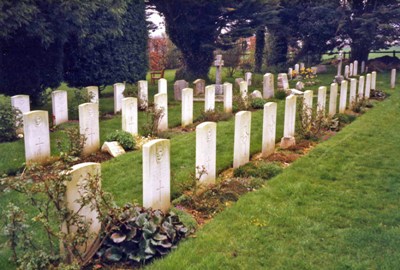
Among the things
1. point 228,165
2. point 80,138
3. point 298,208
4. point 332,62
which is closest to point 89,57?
point 80,138

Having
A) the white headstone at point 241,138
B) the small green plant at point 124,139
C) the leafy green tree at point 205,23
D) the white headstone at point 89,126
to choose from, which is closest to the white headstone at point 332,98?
the white headstone at point 241,138

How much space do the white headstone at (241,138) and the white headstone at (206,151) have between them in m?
0.90

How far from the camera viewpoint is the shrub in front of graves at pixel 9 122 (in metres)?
9.62

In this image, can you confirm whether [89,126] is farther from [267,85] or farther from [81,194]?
[267,85]

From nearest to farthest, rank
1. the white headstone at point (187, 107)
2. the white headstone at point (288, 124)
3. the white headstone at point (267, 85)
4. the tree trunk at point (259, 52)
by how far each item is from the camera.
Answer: the white headstone at point (288, 124) → the white headstone at point (187, 107) → the white headstone at point (267, 85) → the tree trunk at point (259, 52)

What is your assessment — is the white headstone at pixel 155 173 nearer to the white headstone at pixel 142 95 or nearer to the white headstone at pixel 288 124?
the white headstone at pixel 288 124

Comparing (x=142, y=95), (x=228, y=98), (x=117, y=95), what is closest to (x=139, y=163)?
(x=228, y=98)

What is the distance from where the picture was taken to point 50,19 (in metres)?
12.0

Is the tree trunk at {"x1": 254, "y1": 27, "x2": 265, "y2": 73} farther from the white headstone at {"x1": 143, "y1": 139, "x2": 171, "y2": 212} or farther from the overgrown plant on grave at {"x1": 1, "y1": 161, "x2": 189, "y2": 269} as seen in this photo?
the overgrown plant on grave at {"x1": 1, "y1": 161, "x2": 189, "y2": 269}

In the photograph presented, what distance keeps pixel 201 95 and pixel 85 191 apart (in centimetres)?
1326

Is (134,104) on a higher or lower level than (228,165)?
higher

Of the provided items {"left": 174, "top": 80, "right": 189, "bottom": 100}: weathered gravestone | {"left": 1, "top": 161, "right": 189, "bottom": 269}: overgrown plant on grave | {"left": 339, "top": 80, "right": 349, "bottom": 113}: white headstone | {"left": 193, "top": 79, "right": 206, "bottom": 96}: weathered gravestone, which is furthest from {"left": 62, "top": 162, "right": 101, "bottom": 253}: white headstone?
{"left": 193, "top": 79, "right": 206, "bottom": 96}: weathered gravestone

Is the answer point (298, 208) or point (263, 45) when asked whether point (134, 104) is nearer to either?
point (298, 208)

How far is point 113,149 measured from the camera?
8.91 meters
